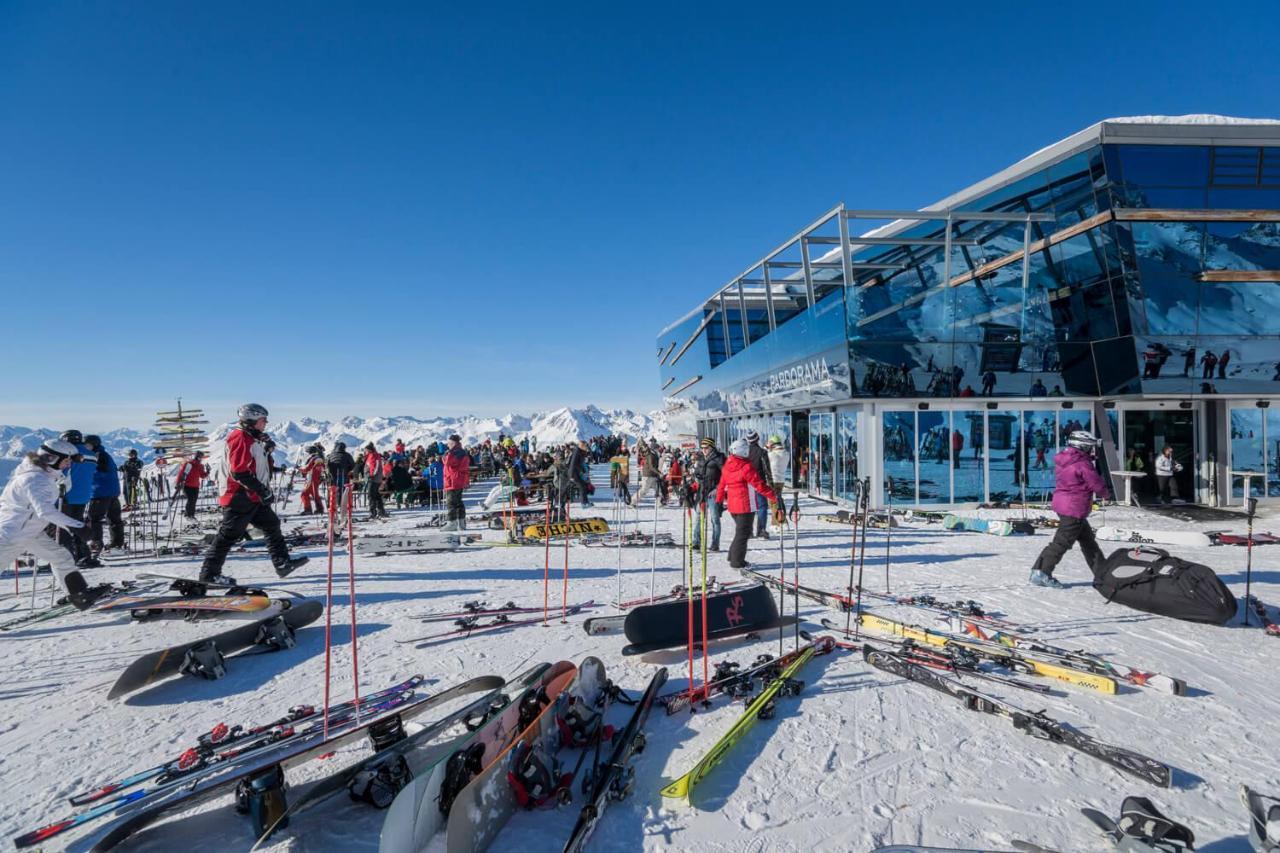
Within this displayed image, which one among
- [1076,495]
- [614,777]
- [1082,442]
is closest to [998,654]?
[1076,495]

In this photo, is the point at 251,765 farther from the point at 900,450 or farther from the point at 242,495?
the point at 900,450

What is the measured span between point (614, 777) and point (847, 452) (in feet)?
44.5

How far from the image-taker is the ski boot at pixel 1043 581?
6.67 meters

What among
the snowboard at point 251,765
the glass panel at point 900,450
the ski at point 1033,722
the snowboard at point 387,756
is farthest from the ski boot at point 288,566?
the glass panel at point 900,450

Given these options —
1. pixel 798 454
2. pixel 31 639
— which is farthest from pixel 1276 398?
pixel 31 639

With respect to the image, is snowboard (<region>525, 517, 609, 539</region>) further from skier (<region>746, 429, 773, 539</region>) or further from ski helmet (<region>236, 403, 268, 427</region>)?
ski helmet (<region>236, 403, 268, 427</region>)

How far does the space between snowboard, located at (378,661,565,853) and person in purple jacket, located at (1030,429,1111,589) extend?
614 centimetres

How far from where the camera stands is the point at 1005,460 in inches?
554

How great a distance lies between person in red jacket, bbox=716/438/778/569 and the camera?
7.52m

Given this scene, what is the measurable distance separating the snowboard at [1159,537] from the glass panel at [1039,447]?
13.1 ft

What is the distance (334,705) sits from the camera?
12.5 ft

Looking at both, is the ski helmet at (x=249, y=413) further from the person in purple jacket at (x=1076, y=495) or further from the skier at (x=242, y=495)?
the person in purple jacket at (x=1076, y=495)

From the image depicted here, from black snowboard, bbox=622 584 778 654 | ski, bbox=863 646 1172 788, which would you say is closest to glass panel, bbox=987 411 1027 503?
black snowboard, bbox=622 584 778 654

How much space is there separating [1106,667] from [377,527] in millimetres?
12408
